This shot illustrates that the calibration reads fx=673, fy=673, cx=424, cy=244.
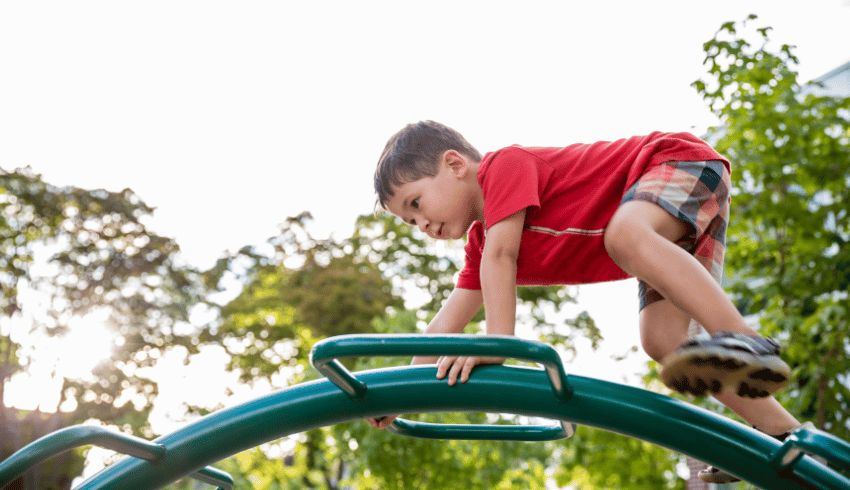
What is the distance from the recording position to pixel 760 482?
117cm

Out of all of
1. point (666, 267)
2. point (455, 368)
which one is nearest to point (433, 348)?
point (455, 368)

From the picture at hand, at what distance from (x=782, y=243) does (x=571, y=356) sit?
754 cm

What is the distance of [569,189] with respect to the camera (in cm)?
164

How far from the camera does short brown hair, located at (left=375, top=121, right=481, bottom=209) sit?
5.73ft

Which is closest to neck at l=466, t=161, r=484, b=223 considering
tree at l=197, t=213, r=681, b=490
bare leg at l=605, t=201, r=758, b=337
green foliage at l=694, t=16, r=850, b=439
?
bare leg at l=605, t=201, r=758, b=337

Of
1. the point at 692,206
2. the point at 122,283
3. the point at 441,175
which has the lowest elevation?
the point at 692,206

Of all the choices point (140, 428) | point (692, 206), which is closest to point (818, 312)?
point (692, 206)

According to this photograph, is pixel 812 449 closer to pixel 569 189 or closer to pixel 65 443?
pixel 569 189

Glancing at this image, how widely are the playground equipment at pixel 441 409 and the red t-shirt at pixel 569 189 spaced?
42cm

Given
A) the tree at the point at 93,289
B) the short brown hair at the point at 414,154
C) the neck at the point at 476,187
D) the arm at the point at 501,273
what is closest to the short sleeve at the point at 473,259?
the neck at the point at 476,187

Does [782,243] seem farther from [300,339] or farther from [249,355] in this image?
[249,355]

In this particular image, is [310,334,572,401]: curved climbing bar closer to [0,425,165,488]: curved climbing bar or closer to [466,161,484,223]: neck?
[0,425,165,488]: curved climbing bar

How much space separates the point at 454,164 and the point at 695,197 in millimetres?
597

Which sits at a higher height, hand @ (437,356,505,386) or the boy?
the boy
